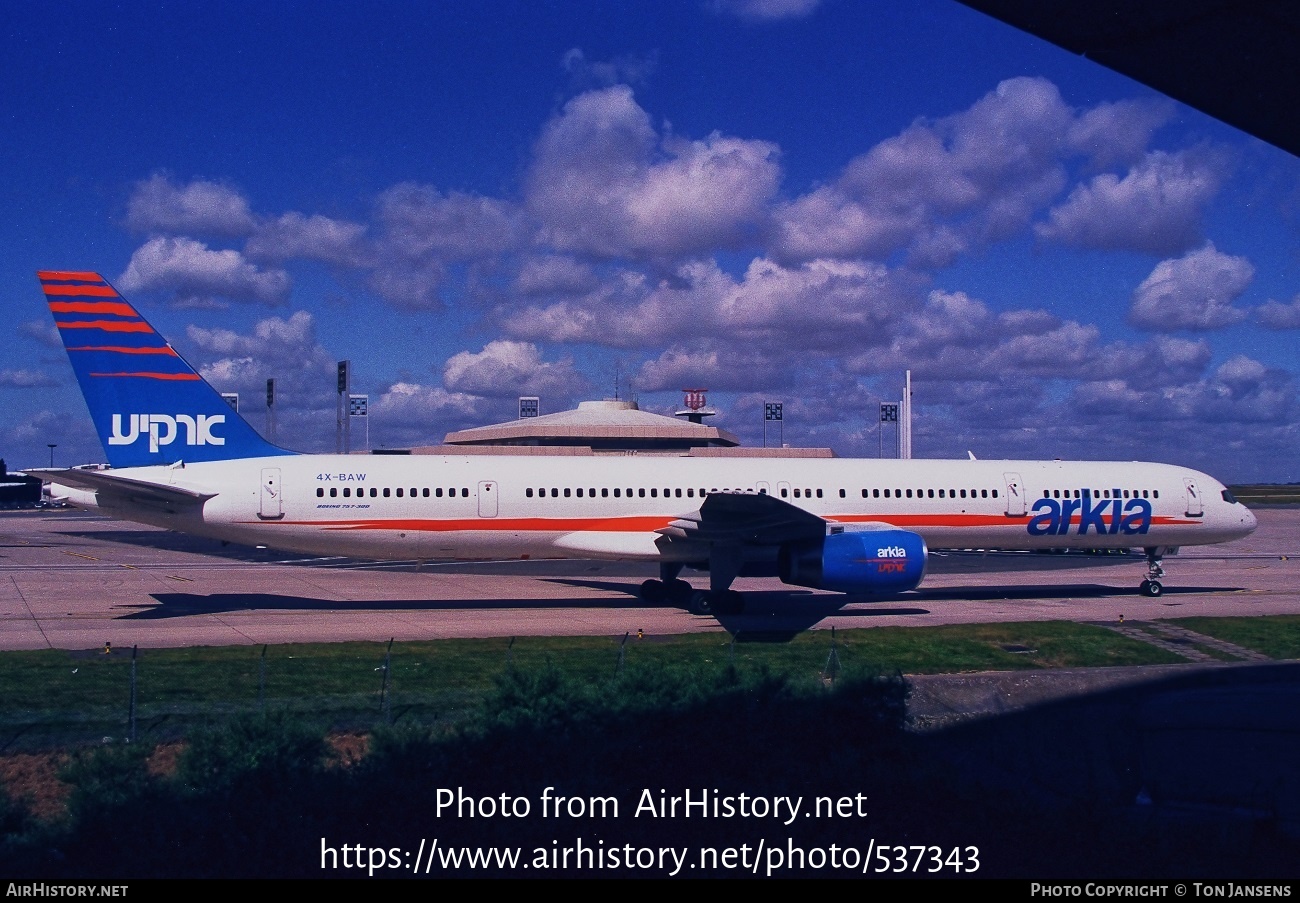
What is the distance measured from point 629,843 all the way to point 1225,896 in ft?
13.0

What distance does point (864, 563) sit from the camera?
2103 centimetres

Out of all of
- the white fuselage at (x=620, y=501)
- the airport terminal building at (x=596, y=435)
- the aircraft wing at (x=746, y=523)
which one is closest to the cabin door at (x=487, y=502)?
the white fuselage at (x=620, y=501)

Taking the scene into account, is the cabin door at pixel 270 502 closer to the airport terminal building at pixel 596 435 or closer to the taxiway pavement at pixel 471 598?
the taxiway pavement at pixel 471 598

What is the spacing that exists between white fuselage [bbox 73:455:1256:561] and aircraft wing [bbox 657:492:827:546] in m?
1.01

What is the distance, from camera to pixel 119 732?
11359 millimetres

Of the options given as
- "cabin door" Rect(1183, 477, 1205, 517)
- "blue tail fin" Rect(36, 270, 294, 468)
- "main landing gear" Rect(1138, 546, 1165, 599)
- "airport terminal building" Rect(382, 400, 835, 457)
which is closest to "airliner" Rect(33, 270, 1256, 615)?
"blue tail fin" Rect(36, 270, 294, 468)

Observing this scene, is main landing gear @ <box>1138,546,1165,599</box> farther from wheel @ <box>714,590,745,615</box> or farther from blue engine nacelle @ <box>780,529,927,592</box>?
wheel @ <box>714,590,745,615</box>

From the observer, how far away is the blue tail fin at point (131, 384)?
22141mm

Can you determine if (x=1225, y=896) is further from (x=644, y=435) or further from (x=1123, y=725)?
(x=644, y=435)

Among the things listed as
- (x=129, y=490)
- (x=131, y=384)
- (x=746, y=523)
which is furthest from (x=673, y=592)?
(x=131, y=384)

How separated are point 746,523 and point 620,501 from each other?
3.42 meters

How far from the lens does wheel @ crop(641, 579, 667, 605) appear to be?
25.4 meters

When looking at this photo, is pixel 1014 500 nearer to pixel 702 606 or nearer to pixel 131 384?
pixel 702 606

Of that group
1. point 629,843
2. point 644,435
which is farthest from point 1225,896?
point 644,435
